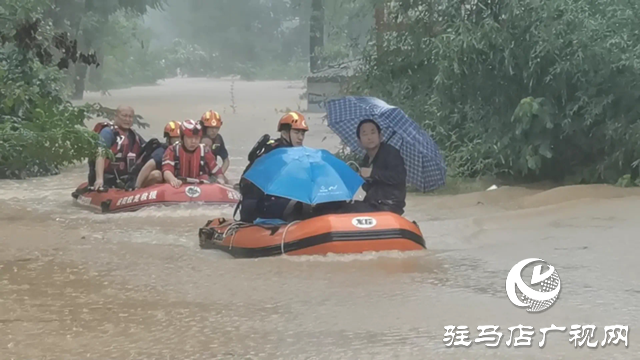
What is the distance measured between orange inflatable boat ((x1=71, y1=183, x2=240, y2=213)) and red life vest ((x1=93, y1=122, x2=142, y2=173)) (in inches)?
27.9

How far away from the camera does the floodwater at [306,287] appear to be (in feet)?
22.2

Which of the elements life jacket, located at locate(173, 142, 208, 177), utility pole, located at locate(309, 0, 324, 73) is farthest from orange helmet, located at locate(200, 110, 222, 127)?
utility pole, located at locate(309, 0, 324, 73)

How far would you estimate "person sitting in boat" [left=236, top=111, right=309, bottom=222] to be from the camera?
10.2 metres

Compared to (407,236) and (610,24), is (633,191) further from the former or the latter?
(407,236)

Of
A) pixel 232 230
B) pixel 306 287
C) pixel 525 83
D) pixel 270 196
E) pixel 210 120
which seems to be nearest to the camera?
pixel 306 287

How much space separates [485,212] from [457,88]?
11.1 feet

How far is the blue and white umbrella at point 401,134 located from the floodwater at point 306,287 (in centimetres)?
73

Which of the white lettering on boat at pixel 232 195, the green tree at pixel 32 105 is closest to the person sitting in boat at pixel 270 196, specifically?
the white lettering on boat at pixel 232 195

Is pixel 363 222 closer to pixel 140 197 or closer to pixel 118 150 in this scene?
pixel 140 197

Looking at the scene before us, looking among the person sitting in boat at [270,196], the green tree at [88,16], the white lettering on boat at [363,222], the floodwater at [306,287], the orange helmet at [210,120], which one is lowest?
the floodwater at [306,287]

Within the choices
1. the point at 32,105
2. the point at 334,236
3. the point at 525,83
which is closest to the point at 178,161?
the point at 334,236

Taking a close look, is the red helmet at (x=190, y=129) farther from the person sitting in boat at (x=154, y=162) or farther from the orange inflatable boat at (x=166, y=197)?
the orange inflatable boat at (x=166, y=197)

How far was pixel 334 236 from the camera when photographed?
9516 millimetres

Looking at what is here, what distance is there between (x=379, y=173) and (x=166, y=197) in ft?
12.8
